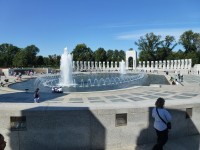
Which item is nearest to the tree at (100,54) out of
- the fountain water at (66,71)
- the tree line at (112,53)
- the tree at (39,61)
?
the tree line at (112,53)

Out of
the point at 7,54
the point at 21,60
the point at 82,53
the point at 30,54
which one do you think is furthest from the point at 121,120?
the point at 7,54

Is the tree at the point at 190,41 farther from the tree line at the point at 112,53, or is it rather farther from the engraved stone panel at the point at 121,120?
the engraved stone panel at the point at 121,120

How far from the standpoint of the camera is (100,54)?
114m

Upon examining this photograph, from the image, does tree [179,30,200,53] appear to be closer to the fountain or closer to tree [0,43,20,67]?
the fountain

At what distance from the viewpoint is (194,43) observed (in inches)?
3964

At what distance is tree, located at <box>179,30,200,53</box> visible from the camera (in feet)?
328

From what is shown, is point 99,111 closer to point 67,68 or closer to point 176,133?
point 176,133

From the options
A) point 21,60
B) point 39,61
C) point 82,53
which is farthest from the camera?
point 82,53

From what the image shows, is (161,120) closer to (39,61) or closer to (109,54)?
(39,61)

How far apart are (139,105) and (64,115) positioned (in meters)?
2.16

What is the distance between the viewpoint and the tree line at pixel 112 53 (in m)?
99.4

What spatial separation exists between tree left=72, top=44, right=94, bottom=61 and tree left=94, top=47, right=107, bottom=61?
230 cm

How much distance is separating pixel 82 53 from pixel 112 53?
1719 centimetres

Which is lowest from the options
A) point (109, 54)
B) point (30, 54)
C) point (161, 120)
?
point (161, 120)
